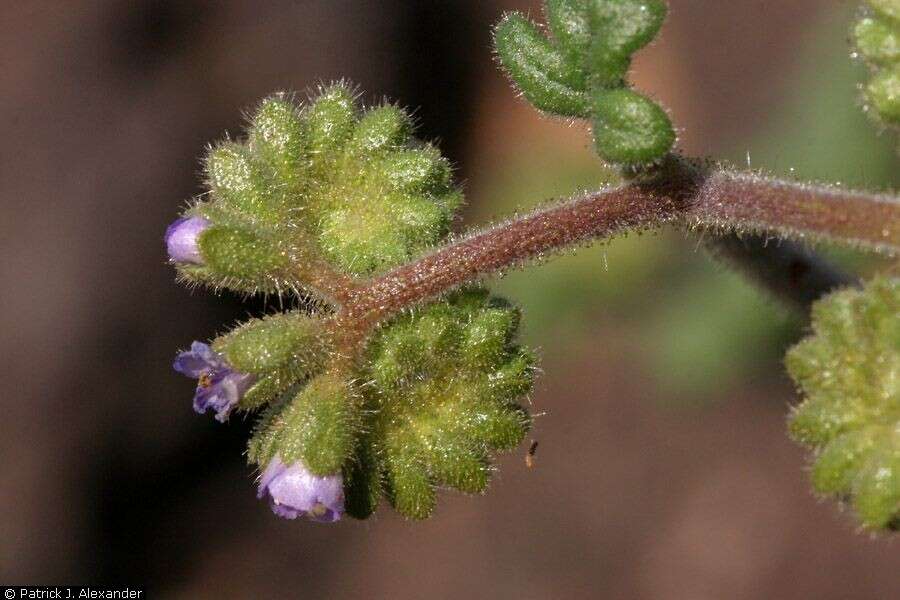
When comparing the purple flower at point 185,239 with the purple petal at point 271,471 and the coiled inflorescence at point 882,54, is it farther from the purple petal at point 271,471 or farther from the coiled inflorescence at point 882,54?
the coiled inflorescence at point 882,54

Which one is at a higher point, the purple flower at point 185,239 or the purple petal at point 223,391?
the purple flower at point 185,239

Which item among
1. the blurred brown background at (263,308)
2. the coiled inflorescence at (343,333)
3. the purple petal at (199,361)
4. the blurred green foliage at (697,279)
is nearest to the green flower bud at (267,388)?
the coiled inflorescence at (343,333)

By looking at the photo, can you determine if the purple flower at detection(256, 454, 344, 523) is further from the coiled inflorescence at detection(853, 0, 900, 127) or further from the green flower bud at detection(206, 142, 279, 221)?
the coiled inflorescence at detection(853, 0, 900, 127)

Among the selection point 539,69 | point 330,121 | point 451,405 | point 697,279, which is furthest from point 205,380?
point 697,279

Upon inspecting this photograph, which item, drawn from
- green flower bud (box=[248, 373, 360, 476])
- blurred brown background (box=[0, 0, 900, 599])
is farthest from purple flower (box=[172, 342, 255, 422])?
blurred brown background (box=[0, 0, 900, 599])

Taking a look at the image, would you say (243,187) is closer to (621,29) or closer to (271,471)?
(271,471)

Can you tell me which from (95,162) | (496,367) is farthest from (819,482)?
(95,162)

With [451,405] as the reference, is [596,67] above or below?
above
